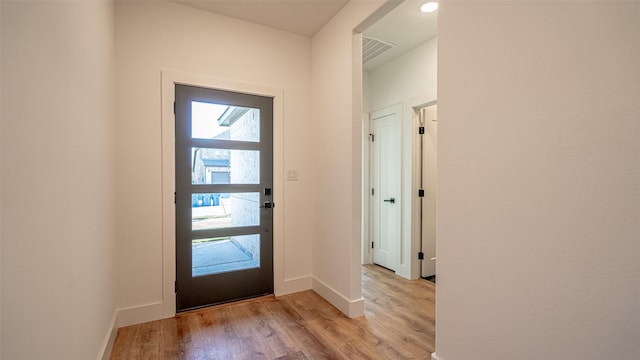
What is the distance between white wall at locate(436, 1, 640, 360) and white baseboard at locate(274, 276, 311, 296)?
5.69 ft

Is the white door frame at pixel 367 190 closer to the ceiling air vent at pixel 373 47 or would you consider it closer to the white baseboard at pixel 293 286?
the ceiling air vent at pixel 373 47

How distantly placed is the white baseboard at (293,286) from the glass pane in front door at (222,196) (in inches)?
3.9

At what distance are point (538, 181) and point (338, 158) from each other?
174 centimetres

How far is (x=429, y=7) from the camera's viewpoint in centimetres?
275

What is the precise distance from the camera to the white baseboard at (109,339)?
71.7 inches

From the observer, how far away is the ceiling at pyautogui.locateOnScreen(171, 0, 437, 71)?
2.68 metres

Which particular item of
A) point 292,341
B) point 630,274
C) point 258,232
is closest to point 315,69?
Result: point 258,232

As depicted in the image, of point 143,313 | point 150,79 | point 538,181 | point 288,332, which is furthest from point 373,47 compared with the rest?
point 143,313

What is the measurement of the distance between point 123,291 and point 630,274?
3224 mm

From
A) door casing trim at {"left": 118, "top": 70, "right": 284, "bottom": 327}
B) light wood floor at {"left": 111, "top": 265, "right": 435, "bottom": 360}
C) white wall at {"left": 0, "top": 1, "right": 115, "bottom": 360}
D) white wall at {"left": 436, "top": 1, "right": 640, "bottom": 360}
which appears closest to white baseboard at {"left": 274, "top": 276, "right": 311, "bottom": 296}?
light wood floor at {"left": 111, "top": 265, "right": 435, "bottom": 360}

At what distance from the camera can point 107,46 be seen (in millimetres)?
2123

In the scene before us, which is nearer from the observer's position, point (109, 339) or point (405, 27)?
point (109, 339)

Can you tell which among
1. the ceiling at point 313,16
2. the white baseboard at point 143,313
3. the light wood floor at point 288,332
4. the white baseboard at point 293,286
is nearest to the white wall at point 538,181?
the light wood floor at point 288,332

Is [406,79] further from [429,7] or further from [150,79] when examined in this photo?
[150,79]
